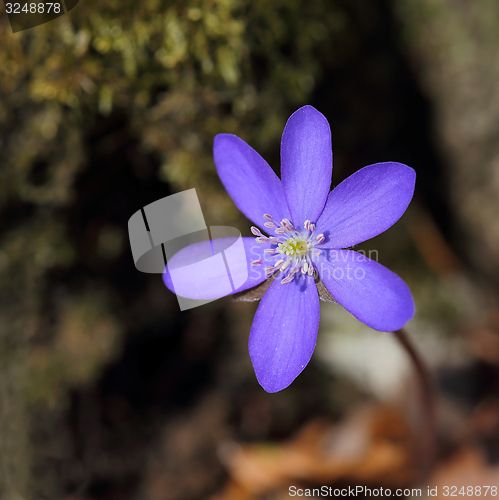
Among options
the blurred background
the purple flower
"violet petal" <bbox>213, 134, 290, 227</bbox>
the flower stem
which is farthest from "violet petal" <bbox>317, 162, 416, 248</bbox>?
the blurred background

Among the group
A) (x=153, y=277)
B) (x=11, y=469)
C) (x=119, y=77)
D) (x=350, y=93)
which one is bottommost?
(x=11, y=469)

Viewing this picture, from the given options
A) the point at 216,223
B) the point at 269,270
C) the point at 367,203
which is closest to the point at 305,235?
the point at 269,270

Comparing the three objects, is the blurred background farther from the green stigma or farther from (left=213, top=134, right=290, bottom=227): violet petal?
the green stigma

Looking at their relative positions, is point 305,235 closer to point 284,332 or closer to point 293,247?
point 293,247

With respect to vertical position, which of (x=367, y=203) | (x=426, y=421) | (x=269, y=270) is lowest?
(x=426, y=421)

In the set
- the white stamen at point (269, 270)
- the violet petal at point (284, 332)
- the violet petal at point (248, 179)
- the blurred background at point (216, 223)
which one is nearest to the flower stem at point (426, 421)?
the blurred background at point (216, 223)

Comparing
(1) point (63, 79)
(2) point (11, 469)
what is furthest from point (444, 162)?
(2) point (11, 469)

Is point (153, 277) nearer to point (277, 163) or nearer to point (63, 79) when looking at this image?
point (277, 163)
